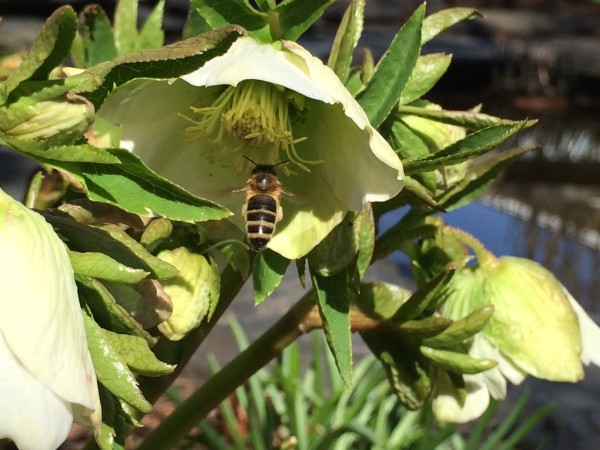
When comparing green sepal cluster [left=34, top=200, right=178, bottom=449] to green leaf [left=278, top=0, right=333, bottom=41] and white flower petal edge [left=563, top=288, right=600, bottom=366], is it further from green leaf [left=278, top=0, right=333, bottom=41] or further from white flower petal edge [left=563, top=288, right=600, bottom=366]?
white flower petal edge [left=563, top=288, right=600, bottom=366]

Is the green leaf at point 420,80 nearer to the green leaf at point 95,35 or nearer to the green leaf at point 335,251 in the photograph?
the green leaf at point 335,251

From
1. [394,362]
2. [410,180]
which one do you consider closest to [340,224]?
[410,180]

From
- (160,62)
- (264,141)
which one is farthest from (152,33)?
(160,62)

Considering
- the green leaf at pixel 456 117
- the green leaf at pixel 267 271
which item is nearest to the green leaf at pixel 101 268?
the green leaf at pixel 267 271

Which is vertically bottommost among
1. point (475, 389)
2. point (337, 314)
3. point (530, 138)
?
point (530, 138)

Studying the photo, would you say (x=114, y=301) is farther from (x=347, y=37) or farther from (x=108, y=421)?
(x=347, y=37)

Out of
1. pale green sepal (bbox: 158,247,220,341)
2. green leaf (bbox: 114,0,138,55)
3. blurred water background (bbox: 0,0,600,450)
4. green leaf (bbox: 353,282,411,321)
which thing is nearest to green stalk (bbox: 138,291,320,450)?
green leaf (bbox: 353,282,411,321)
